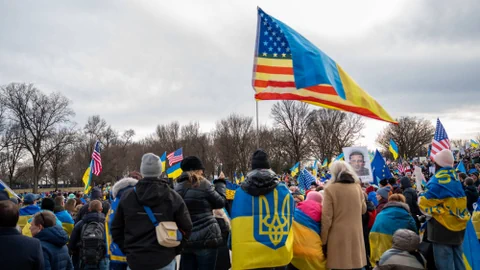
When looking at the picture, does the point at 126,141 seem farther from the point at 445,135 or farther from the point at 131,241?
the point at 131,241

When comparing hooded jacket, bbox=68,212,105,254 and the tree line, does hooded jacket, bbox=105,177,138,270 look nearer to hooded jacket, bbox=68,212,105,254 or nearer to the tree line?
hooded jacket, bbox=68,212,105,254

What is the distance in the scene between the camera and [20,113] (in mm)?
44375

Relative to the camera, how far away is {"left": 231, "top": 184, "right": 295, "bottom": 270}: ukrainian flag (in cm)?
434

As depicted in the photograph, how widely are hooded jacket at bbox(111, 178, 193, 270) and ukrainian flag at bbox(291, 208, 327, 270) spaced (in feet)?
5.26

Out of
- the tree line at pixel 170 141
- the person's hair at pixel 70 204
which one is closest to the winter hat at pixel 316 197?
the person's hair at pixel 70 204

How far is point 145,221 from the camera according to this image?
367 cm

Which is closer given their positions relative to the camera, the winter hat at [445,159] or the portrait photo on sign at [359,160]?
the winter hat at [445,159]

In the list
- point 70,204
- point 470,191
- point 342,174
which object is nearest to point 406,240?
point 342,174

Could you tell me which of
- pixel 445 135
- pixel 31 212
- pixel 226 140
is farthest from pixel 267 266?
pixel 226 140

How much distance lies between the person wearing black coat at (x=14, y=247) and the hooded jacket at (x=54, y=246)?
150 centimetres

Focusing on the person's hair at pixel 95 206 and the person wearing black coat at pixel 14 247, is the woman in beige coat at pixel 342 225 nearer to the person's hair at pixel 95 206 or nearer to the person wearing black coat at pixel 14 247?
the person wearing black coat at pixel 14 247

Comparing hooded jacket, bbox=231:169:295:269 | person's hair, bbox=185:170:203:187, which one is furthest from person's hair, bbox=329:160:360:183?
person's hair, bbox=185:170:203:187

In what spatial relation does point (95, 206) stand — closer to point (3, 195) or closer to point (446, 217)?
point (3, 195)

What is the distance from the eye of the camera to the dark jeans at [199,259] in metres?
4.62
